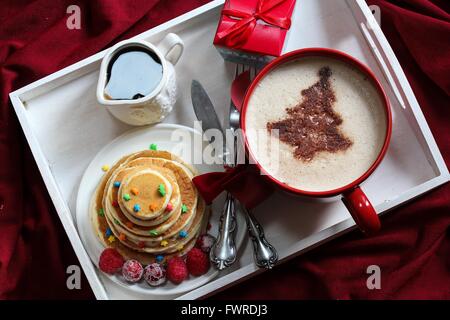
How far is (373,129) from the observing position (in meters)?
1.03

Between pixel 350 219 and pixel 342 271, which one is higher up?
pixel 350 219

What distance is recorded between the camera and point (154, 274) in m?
1.08

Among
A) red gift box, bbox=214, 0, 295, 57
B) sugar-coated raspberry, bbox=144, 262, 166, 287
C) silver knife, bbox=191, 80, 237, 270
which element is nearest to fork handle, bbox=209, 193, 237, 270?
silver knife, bbox=191, 80, 237, 270

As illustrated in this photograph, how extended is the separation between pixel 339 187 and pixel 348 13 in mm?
441

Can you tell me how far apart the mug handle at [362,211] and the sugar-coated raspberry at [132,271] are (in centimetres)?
44

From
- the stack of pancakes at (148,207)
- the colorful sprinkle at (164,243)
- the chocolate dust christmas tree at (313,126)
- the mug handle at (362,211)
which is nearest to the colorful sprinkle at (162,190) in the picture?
the stack of pancakes at (148,207)

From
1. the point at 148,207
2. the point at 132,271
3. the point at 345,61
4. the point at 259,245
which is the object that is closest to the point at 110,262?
the point at 132,271

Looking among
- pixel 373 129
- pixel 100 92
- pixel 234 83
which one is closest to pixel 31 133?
pixel 100 92

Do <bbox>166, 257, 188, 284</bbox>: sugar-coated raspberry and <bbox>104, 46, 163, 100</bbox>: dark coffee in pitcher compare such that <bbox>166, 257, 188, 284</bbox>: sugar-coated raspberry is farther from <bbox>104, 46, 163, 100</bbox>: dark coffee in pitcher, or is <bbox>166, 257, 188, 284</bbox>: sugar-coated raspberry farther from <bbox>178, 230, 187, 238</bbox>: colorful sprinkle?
<bbox>104, 46, 163, 100</bbox>: dark coffee in pitcher

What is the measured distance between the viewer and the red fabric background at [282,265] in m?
1.24

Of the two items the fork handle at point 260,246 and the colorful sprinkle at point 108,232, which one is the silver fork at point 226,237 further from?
the colorful sprinkle at point 108,232

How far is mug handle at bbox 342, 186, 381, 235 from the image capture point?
0.97 m

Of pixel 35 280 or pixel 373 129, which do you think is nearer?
pixel 373 129

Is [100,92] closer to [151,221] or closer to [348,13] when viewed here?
[151,221]
